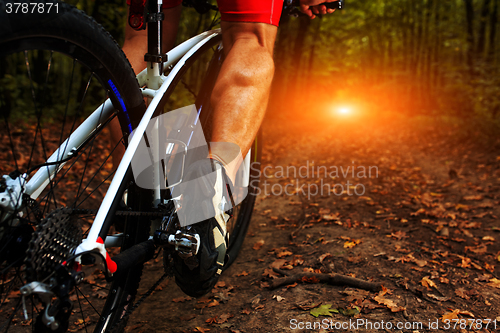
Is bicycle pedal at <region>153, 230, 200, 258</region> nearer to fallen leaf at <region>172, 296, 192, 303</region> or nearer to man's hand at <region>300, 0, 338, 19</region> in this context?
fallen leaf at <region>172, 296, 192, 303</region>

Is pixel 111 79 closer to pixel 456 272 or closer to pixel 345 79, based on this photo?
pixel 456 272

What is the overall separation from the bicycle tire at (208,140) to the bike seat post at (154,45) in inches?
3.4

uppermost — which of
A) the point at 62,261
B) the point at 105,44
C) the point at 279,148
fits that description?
the point at 105,44

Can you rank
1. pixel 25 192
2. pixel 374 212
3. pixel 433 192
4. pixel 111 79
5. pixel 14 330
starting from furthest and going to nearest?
pixel 433 192 → pixel 374 212 → pixel 14 330 → pixel 111 79 → pixel 25 192

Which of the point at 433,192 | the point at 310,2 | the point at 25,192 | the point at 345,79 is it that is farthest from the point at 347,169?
the point at 345,79

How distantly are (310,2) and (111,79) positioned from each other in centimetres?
127

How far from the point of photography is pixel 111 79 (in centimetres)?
126

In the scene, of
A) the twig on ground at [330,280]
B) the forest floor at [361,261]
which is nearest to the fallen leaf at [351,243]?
the forest floor at [361,261]

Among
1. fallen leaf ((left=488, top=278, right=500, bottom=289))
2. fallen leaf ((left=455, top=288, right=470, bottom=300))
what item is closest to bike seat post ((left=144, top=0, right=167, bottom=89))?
fallen leaf ((left=455, top=288, right=470, bottom=300))

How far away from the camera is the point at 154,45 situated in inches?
58.2

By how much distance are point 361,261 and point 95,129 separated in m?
1.90

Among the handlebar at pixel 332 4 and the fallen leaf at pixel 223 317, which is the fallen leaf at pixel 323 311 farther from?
the handlebar at pixel 332 4

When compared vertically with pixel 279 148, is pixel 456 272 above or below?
above

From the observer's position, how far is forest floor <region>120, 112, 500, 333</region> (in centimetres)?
172
